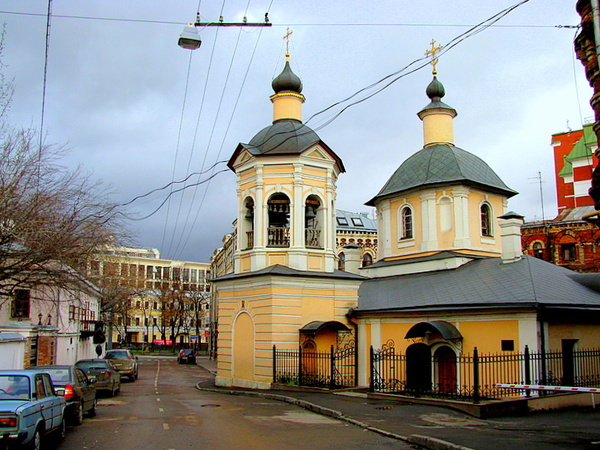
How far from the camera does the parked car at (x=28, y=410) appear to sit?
29.3 ft

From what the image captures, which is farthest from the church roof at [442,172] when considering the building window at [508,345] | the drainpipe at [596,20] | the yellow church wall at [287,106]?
the drainpipe at [596,20]

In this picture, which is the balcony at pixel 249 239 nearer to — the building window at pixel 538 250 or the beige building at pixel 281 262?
the beige building at pixel 281 262

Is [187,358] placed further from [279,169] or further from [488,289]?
[488,289]

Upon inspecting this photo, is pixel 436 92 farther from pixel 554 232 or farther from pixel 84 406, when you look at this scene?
pixel 84 406

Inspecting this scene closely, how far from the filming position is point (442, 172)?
28.5 m

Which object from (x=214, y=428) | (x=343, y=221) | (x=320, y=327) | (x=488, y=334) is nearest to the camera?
(x=214, y=428)

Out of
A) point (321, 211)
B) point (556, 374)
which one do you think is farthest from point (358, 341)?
point (556, 374)

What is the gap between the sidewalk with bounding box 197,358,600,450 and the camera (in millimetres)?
10667

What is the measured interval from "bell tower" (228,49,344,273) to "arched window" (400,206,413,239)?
5.26 m

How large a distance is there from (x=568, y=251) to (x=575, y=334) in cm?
2387

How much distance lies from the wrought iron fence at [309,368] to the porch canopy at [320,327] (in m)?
0.73

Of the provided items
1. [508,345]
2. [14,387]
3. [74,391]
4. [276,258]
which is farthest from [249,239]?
[14,387]

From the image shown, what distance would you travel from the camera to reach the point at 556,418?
14141 millimetres

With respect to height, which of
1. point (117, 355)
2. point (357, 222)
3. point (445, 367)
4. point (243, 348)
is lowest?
point (117, 355)
